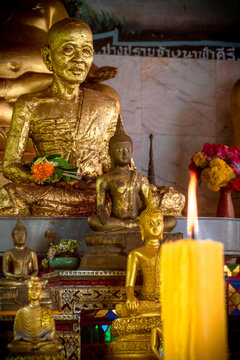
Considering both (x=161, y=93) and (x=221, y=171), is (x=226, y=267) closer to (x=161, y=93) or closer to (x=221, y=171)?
(x=221, y=171)

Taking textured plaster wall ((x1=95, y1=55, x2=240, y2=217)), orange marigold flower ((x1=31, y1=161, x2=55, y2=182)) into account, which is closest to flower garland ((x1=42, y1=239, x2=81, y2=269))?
orange marigold flower ((x1=31, y1=161, x2=55, y2=182))

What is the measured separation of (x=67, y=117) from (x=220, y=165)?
1.27 m

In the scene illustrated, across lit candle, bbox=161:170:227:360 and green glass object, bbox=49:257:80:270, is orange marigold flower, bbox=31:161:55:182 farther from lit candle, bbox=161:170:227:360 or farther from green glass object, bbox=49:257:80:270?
lit candle, bbox=161:170:227:360

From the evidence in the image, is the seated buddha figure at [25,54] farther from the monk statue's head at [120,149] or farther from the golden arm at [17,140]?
the monk statue's head at [120,149]

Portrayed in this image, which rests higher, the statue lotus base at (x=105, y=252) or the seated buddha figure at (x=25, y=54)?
the seated buddha figure at (x=25, y=54)

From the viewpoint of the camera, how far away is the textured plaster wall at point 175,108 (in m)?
7.32

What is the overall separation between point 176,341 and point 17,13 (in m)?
6.13

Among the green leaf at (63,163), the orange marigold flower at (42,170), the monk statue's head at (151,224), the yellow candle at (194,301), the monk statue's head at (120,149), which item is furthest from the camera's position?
the green leaf at (63,163)

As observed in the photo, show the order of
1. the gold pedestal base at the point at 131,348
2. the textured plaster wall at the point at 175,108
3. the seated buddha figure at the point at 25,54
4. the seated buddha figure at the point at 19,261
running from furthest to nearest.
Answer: the textured plaster wall at the point at 175,108 < the seated buddha figure at the point at 25,54 < the seated buddha figure at the point at 19,261 < the gold pedestal base at the point at 131,348

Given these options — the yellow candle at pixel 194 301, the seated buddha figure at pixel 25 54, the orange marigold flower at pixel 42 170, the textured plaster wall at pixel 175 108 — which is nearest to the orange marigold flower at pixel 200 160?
the seated buddha figure at pixel 25 54

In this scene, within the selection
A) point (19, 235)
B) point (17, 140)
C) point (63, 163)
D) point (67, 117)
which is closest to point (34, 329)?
point (19, 235)

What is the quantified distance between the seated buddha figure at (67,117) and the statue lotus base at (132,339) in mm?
1865

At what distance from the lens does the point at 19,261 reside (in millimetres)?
3857

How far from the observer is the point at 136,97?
24.2 ft
